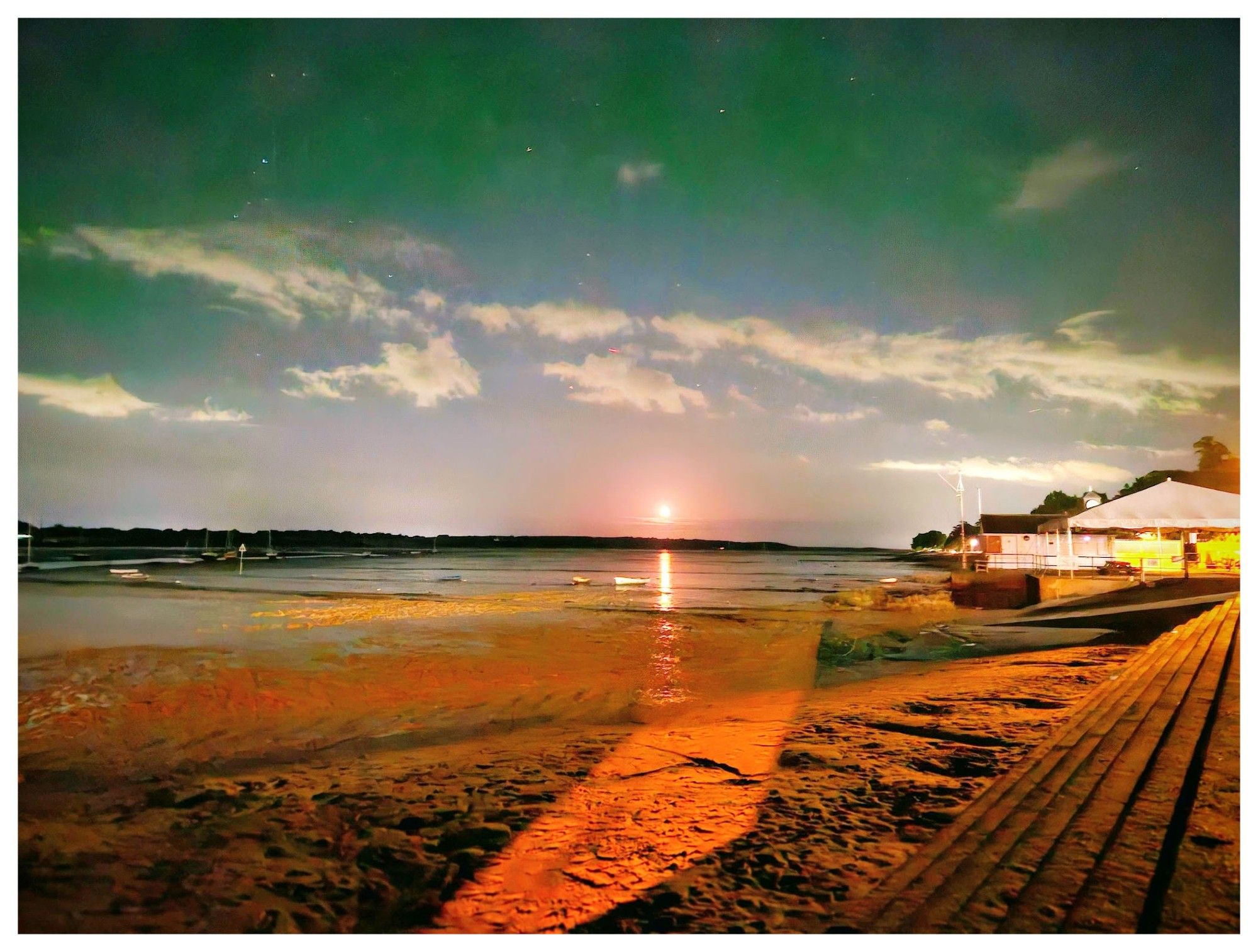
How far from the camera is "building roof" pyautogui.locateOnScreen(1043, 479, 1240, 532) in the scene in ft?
67.6

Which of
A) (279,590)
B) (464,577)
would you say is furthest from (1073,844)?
(464,577)

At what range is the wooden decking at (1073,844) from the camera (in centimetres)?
318

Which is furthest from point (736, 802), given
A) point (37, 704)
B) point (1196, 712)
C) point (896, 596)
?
point (896, 596)

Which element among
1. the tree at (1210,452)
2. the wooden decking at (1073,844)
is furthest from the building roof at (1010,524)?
the wooden decking at (1073,844)

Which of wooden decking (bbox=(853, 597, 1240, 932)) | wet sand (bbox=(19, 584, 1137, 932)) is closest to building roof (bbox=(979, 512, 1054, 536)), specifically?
wet sand (bbox=(19, 584, 1137, 932))

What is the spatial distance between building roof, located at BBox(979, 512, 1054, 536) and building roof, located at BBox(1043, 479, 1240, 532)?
1420 centimetres

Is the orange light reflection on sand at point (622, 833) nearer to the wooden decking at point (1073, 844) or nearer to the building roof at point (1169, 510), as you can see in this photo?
the wooden decking at point (1073, 844)

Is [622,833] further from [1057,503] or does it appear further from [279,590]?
[1057,503]

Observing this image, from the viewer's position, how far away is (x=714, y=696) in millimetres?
9523

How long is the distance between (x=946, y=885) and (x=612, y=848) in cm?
196

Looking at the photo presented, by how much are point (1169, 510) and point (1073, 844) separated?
23.0 meters

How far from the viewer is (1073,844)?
3629mm

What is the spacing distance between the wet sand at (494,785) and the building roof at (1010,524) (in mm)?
28560

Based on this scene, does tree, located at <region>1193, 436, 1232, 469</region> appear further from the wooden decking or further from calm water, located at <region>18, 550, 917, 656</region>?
the wooden decking
